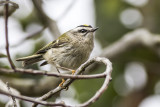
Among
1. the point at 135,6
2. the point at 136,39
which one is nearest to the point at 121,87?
the point at 136,39

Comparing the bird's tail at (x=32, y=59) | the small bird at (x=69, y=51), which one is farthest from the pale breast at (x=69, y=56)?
the bird's tail at (x=32, y=59)

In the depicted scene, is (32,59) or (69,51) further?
(32,59)

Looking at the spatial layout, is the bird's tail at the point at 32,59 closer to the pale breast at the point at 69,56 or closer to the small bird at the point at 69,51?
the small bird at the point at 69,51

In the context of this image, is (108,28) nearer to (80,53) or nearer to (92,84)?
(92,84)

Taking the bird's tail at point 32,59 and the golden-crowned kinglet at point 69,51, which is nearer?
the golden-crowned kinglet at point 69,51

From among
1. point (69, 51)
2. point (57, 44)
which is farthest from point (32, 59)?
point (69, 51)

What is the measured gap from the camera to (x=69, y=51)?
13.7ft

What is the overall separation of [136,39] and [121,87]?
0.87 m

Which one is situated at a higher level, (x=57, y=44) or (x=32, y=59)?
(x=57, y=44)

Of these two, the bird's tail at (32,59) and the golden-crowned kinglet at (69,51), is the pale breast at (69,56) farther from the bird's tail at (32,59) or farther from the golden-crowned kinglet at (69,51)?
the bird's tail at (32,59)

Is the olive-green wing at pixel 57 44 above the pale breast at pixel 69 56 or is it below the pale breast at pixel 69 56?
above

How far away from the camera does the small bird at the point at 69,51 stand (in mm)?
4090

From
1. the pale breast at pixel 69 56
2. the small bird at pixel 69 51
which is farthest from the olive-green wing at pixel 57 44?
the pale breast at pixel 69 56

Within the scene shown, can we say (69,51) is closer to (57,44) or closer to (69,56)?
(69,56)
